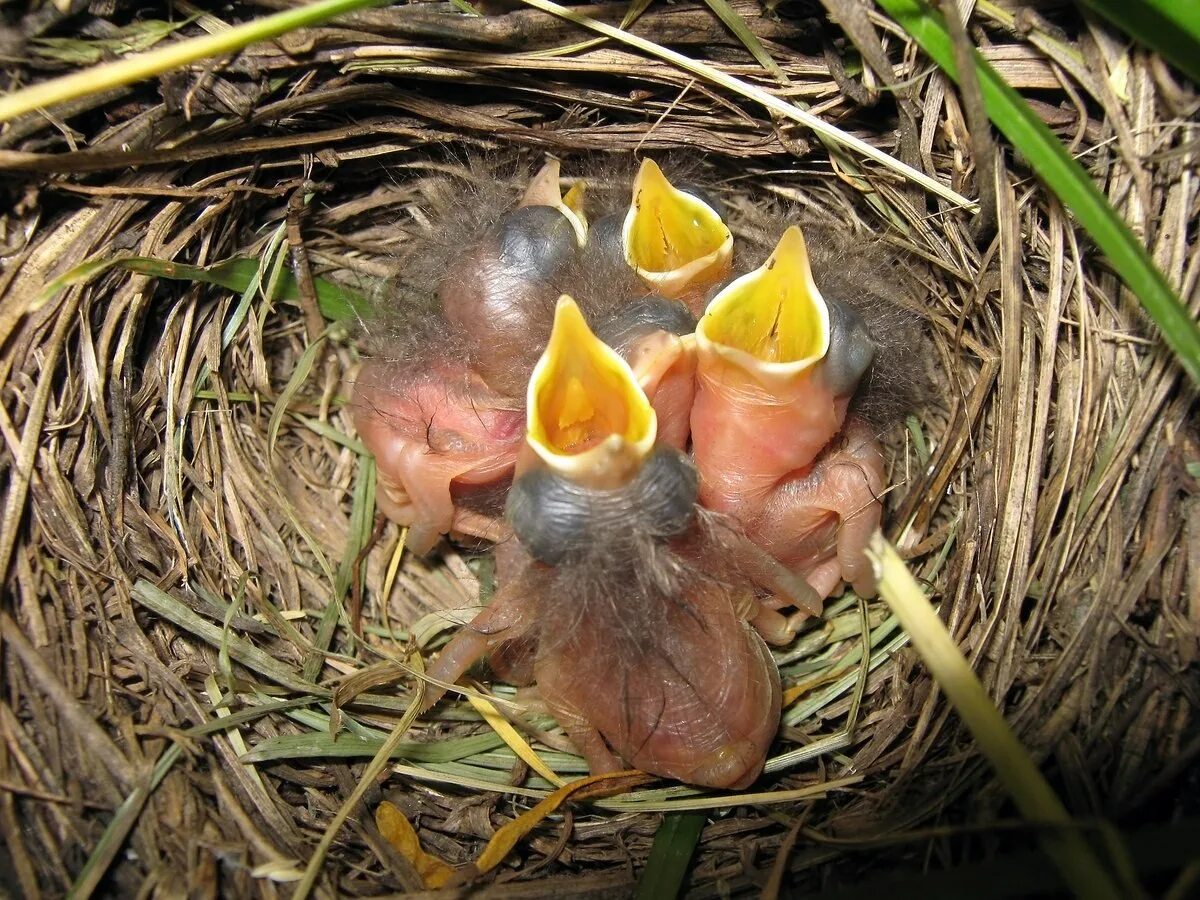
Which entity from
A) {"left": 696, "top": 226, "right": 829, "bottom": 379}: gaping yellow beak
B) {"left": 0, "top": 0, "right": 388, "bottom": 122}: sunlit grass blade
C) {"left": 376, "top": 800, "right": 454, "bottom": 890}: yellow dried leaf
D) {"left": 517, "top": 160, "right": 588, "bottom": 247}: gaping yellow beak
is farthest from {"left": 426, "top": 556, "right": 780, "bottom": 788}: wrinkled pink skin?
{"left": 0, "top": 0, "right": 388, "bottom": 122}: sunlit grass blade

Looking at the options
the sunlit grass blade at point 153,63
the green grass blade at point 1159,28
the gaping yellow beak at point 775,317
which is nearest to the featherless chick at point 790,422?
the gaping yellow beak at point 775,317

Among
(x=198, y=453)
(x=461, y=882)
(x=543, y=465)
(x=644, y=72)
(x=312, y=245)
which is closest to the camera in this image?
(x=543, y=465)

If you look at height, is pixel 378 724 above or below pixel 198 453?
below

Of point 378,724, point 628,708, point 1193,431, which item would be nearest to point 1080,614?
point 1193,431

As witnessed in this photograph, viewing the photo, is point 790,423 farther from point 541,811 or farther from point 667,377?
point 541,811

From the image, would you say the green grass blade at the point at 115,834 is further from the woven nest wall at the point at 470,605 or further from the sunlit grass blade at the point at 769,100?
the sunlit grass blade at the point at 769,100

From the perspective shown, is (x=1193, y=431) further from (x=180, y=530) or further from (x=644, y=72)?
(x=180, y=530)

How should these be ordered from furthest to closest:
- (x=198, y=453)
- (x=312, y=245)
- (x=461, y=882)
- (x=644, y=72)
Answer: (x=312, y=245) < (x=198, y=453) < (x=644, y=72) < (x=461, y=882)
